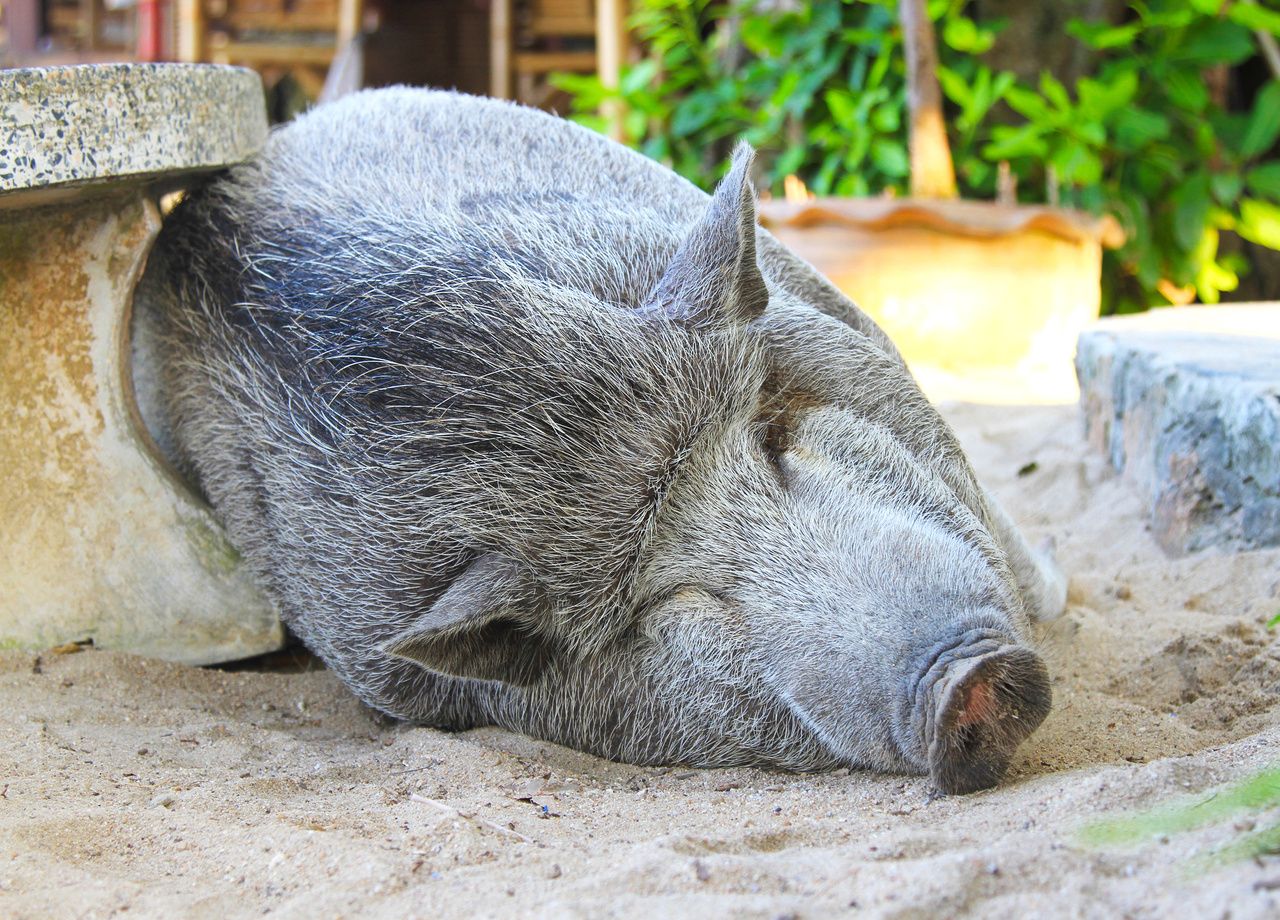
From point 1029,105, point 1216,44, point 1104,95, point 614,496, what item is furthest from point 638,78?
point 614,496

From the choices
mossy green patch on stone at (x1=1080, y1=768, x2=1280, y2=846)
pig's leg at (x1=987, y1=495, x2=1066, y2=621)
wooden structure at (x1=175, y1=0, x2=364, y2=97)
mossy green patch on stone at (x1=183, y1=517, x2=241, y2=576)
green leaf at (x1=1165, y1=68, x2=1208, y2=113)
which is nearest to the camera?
mossy green patch on stone at (x1=1080, y1=768, x2=1280, y2=846)

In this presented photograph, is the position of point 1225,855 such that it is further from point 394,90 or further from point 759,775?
point 394,90

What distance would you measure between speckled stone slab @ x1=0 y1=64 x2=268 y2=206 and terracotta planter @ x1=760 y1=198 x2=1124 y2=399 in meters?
3.65

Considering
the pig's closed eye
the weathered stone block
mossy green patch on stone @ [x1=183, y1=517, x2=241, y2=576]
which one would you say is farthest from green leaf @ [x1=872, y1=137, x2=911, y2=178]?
mossy green patch on stone @ [x1=183, y1=517, x2=241, y2=576]

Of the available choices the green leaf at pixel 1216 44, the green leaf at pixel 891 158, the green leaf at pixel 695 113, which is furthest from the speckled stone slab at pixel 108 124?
the green leaf at pixel 1216 44

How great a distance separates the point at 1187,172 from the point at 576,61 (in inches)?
202

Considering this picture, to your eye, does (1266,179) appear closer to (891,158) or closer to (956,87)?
(956,87)

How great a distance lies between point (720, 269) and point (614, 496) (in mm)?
539

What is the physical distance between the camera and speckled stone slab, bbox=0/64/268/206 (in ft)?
9.13

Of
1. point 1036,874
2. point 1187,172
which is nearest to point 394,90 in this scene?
point 1036,874

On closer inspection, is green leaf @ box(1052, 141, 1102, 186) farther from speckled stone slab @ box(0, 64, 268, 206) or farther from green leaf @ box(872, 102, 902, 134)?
speckled stone slab @ box(0, 64, 268, 206)

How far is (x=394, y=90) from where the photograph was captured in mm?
4277

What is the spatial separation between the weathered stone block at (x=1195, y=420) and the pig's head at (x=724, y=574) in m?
0.96

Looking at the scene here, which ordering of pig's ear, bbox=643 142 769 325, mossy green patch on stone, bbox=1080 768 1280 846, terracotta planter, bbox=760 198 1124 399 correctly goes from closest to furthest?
mossy green patch on stone, bbox=1080 768 1280 846, pig's ear, bbox=643 142 769 325, terracotta planter, bbox=760 198 1124 399
